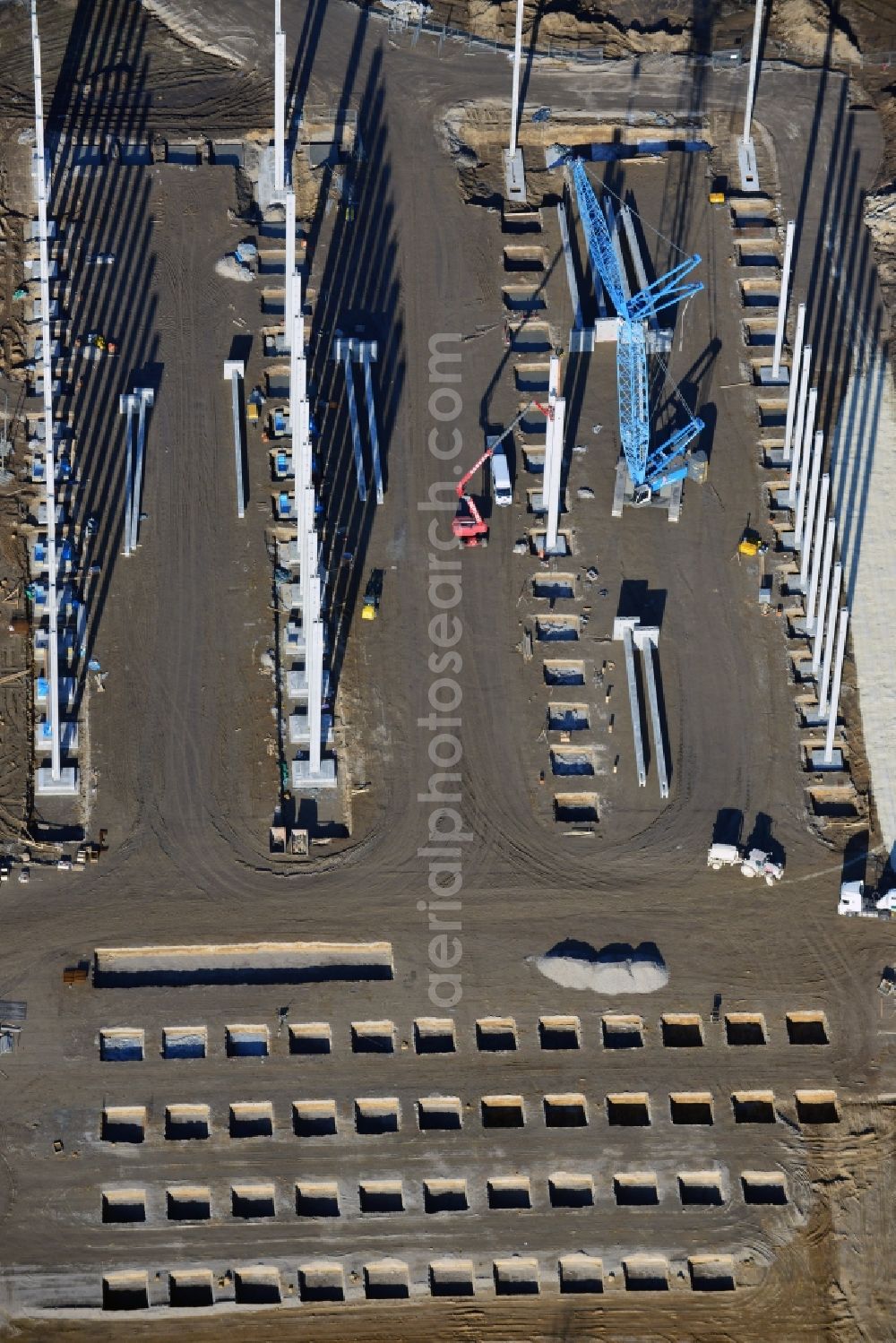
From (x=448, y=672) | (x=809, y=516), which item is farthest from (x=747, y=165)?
(x=448, y=672)

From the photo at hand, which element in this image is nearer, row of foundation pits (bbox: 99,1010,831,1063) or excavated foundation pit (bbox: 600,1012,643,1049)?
row of foundation pits (bbox: 99,1010,831,1063)

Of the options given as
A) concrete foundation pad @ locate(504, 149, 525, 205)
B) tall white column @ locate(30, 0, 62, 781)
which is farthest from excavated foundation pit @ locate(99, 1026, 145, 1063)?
concrete foundation pad @ locate(504, 149, 525, 205)

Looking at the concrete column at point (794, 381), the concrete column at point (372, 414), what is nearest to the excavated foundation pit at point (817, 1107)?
the concrete column at point (794, 381)

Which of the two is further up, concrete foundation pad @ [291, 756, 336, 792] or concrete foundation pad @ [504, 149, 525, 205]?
concrete foundation pad @ [504, 149, 525, 205]

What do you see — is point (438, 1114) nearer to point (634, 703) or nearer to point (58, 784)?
point (634, 703)

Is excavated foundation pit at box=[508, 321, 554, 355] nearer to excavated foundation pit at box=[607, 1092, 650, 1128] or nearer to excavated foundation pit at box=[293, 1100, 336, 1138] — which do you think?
excavated foundation pit at box=[607, 1092, 650, 1128]

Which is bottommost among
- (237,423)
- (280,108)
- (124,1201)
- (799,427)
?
(124,1201)
